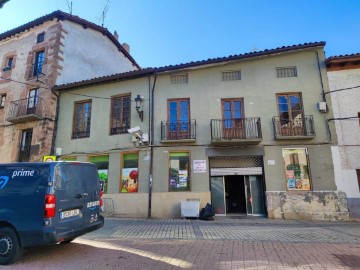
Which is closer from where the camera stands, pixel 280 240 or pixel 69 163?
pixel 69 163

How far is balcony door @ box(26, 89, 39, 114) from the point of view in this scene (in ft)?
51.6

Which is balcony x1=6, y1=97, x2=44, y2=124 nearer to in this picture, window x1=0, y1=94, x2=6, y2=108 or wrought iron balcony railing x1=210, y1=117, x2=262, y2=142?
window x1=0, y1=94, x2=6, y2=108

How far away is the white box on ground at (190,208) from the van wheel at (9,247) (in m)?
7.53

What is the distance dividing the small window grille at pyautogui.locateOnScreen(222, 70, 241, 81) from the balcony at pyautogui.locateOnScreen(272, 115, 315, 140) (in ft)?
9.32

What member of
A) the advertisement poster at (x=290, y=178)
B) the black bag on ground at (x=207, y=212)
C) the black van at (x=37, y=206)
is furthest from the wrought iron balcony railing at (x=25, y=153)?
the advertisement poster at (x=290, y=178)

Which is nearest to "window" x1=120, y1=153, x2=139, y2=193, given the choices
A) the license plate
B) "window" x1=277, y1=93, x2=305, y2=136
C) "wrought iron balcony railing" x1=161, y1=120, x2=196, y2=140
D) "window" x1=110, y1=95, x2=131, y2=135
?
"window" x1=110, y1=95, x2=131, y2=135

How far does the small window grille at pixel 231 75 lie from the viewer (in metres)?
13.5

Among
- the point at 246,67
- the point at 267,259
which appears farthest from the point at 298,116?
the point at 267,259

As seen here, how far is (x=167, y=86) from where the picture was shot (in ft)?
45.3

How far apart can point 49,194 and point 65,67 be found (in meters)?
13.6

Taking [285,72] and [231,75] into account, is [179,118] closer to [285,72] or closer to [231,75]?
[231,75]

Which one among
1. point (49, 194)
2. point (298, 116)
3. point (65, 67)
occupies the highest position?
point (65, 67)

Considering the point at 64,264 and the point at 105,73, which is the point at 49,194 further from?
the point at 105,73

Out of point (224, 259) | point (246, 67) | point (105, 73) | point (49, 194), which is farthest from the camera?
point (105, 73)
